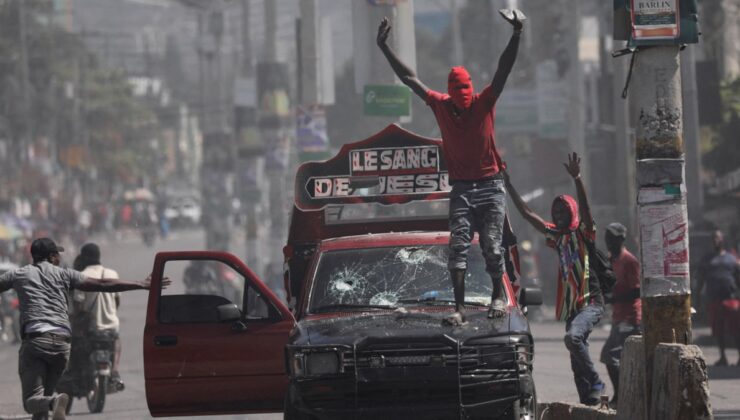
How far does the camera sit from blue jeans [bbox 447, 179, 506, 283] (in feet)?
32.3

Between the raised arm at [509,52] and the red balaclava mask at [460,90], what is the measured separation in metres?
0.17

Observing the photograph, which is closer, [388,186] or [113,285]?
[113,285]

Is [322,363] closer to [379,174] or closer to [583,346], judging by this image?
[583,346]

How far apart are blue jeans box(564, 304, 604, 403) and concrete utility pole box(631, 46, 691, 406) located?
6.52 ft

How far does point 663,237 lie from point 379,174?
334 centimetres

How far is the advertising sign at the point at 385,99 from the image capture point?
19.8 meters

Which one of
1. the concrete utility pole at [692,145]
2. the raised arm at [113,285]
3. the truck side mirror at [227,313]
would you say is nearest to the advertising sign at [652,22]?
the truck side mirror at [227,313]

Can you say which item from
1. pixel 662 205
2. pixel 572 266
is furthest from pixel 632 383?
pixel 572 266

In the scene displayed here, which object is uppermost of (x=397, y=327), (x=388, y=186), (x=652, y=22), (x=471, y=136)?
(x=652, y=22)

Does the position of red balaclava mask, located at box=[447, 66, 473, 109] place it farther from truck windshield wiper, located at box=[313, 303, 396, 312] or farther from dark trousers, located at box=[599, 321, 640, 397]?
dark trousers, located at box=[599, 321, 640, 397]

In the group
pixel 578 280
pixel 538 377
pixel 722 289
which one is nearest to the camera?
pixel 578 280

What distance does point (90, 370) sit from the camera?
15.5 metres

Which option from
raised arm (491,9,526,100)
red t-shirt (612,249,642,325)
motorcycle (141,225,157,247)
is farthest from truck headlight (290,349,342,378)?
motorcycle (141,225,157,247)

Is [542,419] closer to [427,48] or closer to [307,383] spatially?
[307,383]
